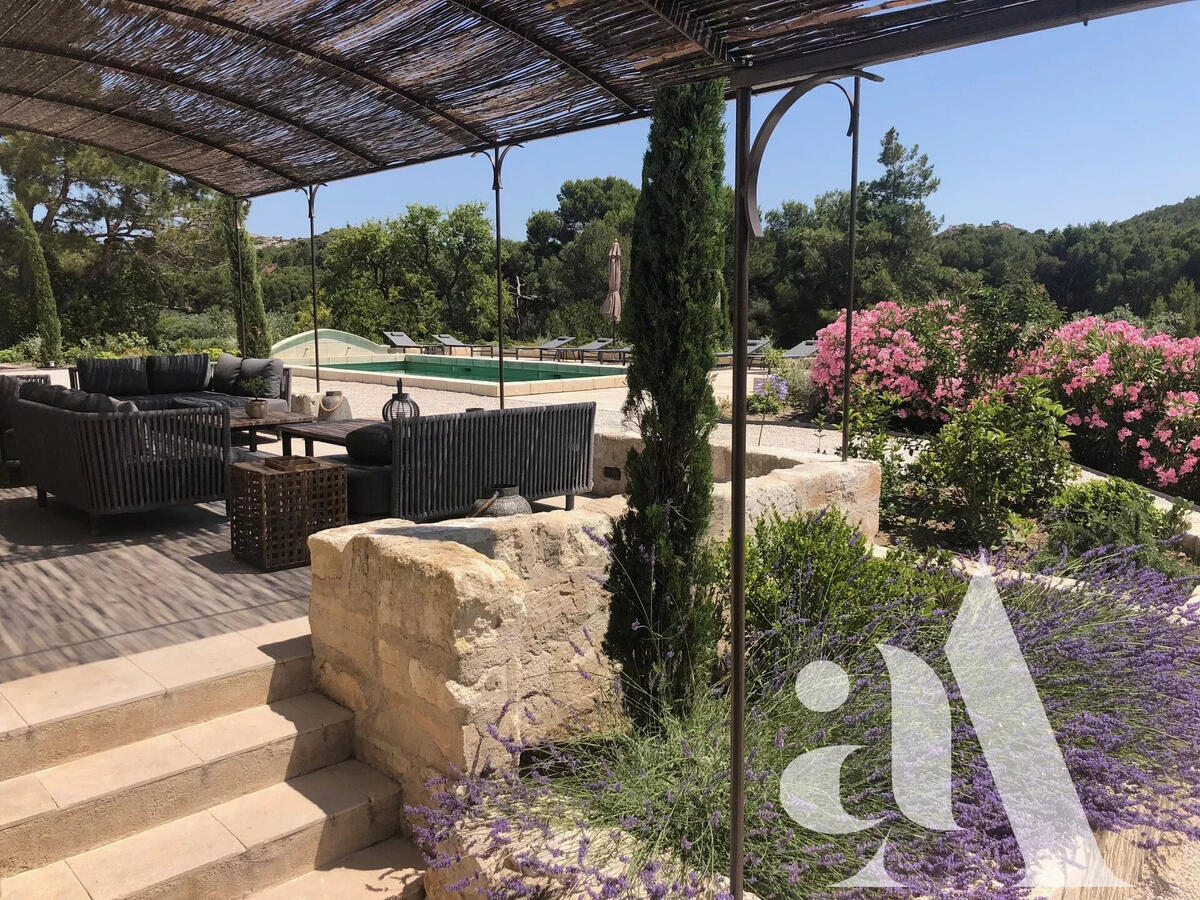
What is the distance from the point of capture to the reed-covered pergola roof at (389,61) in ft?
6.98

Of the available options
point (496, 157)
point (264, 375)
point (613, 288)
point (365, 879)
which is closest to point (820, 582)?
point (365, 879)

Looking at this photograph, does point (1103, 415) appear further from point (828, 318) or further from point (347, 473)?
point (828, 318)

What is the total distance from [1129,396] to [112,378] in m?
9.97

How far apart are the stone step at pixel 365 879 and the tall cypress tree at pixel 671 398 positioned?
2.92 ft

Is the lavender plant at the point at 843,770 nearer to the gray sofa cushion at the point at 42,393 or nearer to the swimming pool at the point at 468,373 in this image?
the gray sofa cushion at the point at 42,393

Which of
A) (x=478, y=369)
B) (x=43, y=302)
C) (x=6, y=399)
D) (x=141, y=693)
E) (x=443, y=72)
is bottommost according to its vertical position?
(x=141, y=693)

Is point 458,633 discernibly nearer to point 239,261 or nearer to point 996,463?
point 996,463

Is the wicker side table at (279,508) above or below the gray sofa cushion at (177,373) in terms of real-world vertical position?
below

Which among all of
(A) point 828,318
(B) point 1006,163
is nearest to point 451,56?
(A) point 828,318

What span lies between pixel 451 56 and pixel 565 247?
28.8 meters

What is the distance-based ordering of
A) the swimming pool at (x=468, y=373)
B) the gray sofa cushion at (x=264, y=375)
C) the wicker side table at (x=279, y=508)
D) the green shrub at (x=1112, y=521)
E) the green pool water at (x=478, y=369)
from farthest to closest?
1. the green pool water at (x=478, y=369)
2. the swimming pool at (x=468, y=373)
3. the gray sofa cushion at (x=264, y=375)
4. the green shrub at (x=1112, y=521)
5. the wicker side table at (x=279, y=508)

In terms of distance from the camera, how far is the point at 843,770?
242cm

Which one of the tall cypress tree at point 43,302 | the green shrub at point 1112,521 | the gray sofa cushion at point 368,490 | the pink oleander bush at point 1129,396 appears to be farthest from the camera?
the tall cypress tree at point 43,302

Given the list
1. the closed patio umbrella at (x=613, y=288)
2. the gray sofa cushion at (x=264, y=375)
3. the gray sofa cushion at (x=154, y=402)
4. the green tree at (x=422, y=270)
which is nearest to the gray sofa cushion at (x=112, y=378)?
the gray sofa cushion at (x=154, y=402)
